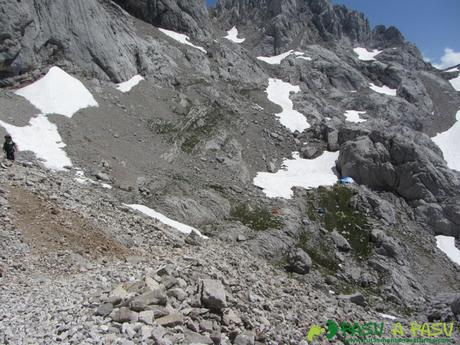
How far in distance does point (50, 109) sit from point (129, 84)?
43.2 ft

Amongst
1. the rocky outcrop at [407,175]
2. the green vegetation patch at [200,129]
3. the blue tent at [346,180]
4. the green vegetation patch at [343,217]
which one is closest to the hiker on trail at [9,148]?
the green vegetation patch at [200,129]

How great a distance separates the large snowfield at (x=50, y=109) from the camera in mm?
27141

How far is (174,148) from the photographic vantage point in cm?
3844

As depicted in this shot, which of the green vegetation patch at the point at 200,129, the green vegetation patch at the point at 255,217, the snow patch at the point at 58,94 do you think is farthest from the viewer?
the green vegetation patch at the point at 200,129

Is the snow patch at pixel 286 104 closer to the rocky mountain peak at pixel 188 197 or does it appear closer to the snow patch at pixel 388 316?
the rocky mountain peak at pixel 188 197

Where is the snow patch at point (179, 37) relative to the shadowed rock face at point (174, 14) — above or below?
below

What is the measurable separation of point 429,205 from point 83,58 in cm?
4325

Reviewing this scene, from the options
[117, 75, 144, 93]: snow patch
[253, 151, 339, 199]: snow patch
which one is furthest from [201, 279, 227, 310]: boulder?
[117, 75, 144, 93]: snow patch

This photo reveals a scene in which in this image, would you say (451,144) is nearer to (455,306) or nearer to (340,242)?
(340,242)

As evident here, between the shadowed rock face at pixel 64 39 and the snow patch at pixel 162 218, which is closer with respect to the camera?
the snow patch at pixel 162 218

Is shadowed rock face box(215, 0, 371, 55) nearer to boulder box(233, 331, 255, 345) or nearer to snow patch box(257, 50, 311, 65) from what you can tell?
snow patch box(257, 50, 311, 65)

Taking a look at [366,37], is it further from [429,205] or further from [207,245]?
[207,245]

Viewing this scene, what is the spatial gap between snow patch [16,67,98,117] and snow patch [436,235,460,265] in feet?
132

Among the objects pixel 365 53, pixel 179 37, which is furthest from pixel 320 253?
pixel 365 53
